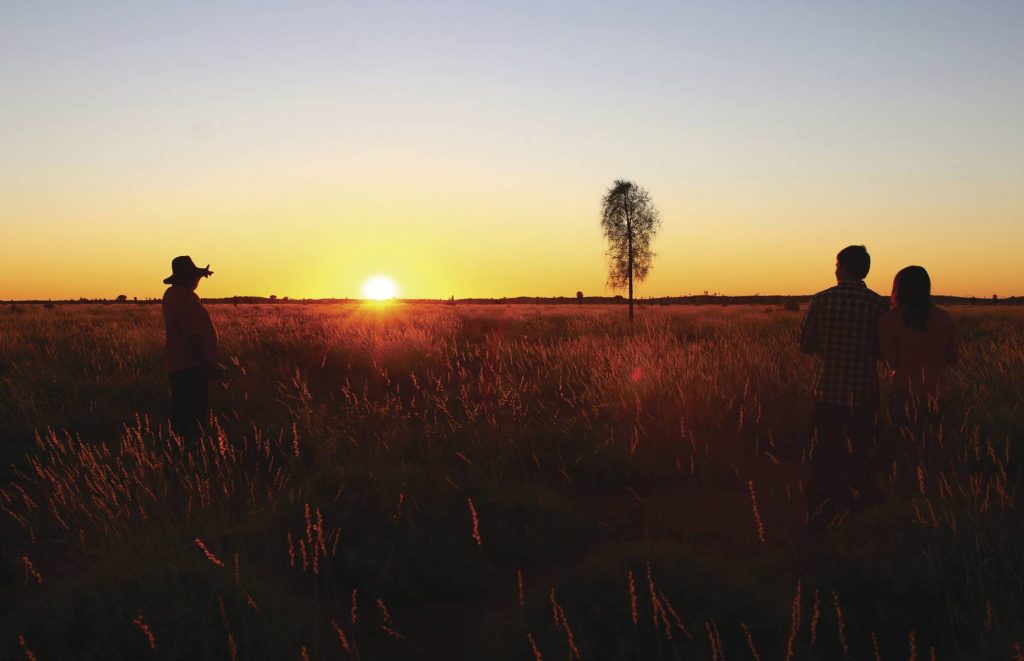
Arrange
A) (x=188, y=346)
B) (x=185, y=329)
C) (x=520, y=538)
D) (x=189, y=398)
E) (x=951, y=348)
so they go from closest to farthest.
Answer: (x=520, y=538) < (x=951, y=348) < (x=185, y=329) < (x=188, y=346) < (x=189, y=398)

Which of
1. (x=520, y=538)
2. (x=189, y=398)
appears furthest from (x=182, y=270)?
(x=520, y=538)

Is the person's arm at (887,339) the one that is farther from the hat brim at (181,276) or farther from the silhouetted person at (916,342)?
the hat brim at (181,276)

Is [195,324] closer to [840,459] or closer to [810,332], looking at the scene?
[810,332]

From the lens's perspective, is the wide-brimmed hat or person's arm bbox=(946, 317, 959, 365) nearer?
person's arm bbox=(946, 317, 959, 365)

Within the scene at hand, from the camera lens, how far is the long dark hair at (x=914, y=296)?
13.8ft

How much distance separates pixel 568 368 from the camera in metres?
9.10

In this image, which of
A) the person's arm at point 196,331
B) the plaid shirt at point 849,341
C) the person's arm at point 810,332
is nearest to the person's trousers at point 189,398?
the person's arm at point 196,331

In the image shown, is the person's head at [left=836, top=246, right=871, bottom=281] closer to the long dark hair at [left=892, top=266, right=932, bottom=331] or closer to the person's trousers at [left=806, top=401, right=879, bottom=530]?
the long dark hair at [left=892, top=266, right=932, bottom=331]

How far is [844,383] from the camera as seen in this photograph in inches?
172

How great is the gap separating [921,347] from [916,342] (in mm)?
50

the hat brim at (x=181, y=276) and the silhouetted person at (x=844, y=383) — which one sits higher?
the hat brim at (x=181, y=276)

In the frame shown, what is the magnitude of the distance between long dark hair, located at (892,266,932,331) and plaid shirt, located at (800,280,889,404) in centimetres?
13

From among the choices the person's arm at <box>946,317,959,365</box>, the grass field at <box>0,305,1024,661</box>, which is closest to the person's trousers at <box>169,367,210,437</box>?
the grass field at <box>0,305,1024,661</box>

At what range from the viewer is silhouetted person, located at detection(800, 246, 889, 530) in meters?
4.35
